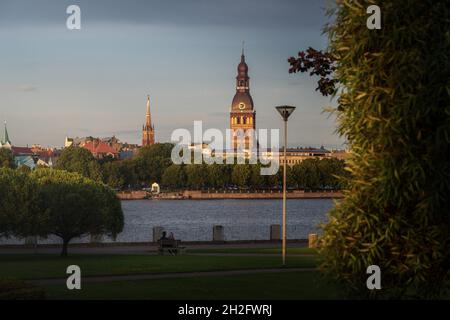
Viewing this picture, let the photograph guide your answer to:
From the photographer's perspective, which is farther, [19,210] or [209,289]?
[19,210]

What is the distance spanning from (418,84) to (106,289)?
10.8 metres

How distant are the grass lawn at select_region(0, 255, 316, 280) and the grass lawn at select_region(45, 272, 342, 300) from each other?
298cm

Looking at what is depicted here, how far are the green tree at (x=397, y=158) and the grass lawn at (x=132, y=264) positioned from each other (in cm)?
1265

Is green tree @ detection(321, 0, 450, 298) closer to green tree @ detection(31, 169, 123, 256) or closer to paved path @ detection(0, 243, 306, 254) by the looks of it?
paved path @ detection(0, 243, 306, 254)

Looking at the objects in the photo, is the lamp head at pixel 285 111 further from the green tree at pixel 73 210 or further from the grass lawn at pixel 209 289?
the green tree at pixel 73 210

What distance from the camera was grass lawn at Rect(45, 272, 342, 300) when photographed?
21.7 meters

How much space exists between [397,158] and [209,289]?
29.0 ft

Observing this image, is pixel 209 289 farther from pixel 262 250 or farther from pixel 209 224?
pixel 209 224

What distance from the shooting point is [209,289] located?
2312 cm

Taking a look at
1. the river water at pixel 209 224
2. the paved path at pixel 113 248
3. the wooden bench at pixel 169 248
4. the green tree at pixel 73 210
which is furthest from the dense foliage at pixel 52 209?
the river water at pixel 209 224

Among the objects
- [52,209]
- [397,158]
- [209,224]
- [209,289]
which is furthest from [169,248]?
[209,224]

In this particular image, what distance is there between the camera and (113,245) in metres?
43.7
